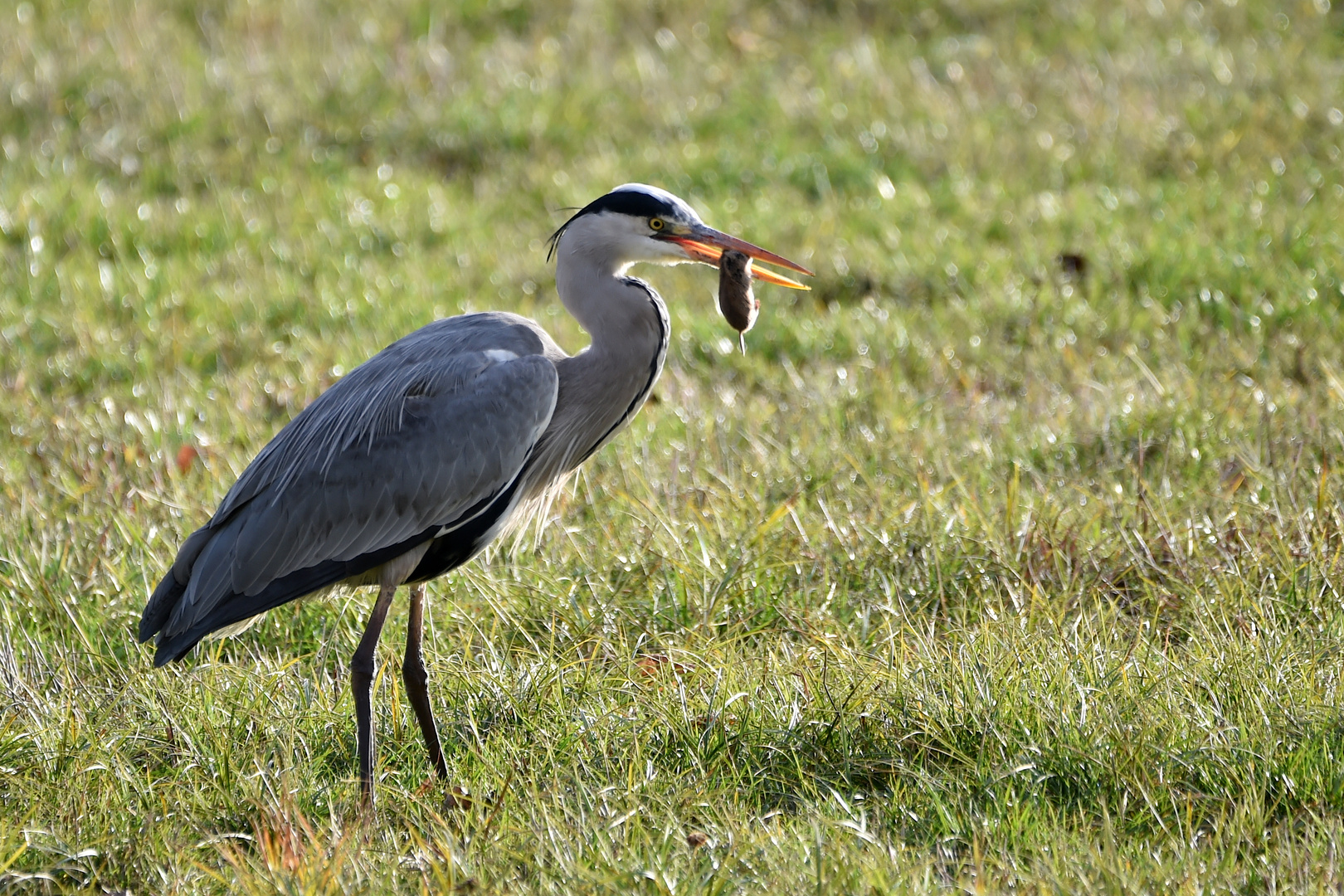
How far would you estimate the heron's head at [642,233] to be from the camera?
3795mm

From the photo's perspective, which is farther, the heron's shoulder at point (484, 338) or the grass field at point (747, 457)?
the heron's shoulder at point (484, 338)

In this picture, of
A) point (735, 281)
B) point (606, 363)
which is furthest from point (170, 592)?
point (735, 281)

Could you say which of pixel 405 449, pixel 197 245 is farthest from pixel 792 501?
pixel 197 245

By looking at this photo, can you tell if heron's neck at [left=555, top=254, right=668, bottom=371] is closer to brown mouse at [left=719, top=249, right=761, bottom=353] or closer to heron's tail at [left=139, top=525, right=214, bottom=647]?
brown mouse at [left=719, top=249, right=761, bottom=353]

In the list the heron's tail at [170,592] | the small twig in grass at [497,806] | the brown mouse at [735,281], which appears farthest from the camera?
the brown mouse at [735,281]

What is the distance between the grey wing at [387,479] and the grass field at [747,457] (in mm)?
307

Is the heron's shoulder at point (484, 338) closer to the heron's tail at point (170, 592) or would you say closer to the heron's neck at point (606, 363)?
the heron's neck at point (606, 363)

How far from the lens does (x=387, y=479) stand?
3682 mm

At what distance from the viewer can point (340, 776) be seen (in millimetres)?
3340

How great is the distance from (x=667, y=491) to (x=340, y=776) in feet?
5.00

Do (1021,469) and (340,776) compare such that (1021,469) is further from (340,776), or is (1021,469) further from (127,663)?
(127,663)

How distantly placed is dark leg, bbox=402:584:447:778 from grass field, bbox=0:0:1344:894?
69mm

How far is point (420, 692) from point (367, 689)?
0.13m

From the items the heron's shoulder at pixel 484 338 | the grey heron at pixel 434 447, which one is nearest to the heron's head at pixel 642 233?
the grey heron at pixel 434 447
